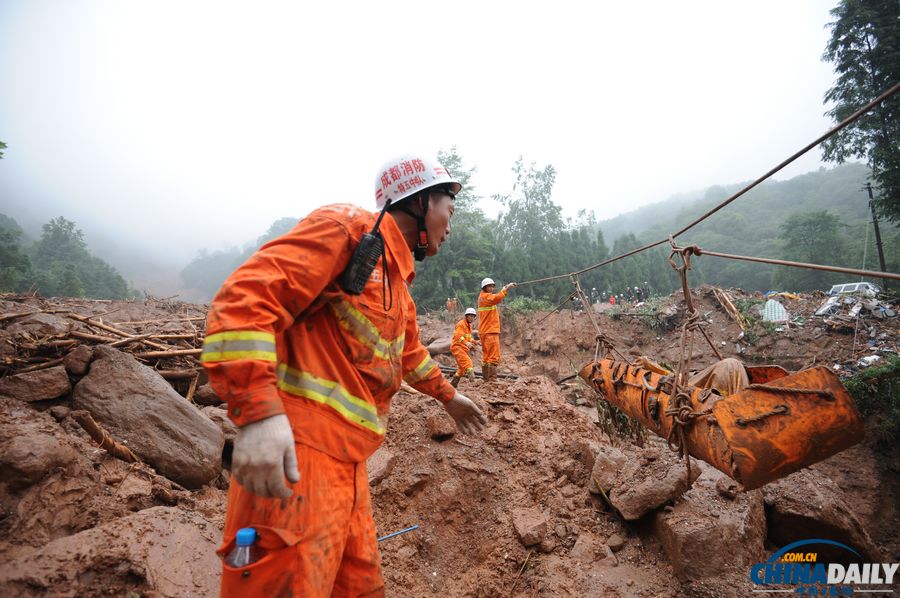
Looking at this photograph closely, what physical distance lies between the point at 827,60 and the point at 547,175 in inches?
980

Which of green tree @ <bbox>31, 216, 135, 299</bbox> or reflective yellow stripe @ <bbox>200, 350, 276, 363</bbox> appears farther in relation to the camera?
green tree @ <bbox>31, 216, 135, 299</bbox>

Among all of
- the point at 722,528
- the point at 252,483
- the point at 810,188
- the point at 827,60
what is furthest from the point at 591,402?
the point at 810,188

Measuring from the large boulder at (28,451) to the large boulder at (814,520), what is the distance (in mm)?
4899

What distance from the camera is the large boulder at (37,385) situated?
2.89 metres

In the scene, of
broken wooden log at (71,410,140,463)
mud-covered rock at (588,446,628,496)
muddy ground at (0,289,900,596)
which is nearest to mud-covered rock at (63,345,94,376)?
muddy ground at (0,289,900,596)

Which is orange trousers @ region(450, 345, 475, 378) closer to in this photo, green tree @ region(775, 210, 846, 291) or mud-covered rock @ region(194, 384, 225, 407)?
mud-covered rock @ region(194, 384, 225, 407)

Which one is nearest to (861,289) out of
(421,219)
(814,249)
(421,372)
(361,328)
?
(421,372)

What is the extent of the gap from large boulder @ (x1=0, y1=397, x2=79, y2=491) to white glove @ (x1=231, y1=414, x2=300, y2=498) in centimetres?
216

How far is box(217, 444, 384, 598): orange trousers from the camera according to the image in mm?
1139

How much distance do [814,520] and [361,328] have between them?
146 inches

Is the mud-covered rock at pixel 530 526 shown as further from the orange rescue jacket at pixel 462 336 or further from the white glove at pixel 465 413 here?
the orange rescue jacket at pixel 462 336

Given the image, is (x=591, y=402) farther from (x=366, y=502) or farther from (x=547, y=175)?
(x=547, y=175)

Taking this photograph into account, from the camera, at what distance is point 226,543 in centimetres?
118

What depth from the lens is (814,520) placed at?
116 inches
